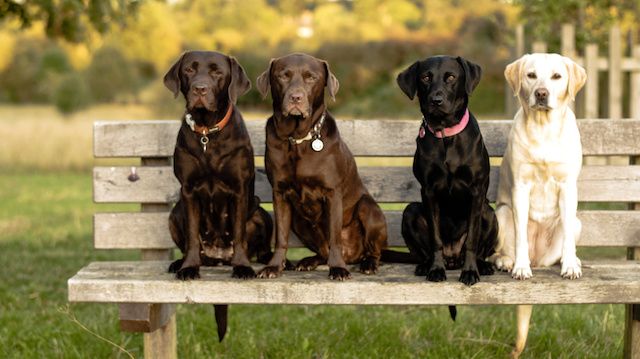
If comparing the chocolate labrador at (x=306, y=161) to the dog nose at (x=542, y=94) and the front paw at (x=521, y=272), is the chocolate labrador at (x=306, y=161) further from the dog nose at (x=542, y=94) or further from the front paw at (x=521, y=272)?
the dog nose at (x=542, y=94)

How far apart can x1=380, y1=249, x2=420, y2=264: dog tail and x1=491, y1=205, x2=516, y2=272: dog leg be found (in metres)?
0.38

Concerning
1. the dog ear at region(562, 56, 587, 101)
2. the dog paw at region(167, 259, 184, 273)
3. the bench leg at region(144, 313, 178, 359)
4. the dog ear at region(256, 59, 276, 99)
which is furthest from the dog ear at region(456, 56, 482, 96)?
the bench leg at region(144, 313, 178, 359)

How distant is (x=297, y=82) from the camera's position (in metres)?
3.54

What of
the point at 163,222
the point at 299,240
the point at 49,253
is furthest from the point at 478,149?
the point at 49,253

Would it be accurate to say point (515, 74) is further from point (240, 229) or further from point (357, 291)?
point (240, 229)

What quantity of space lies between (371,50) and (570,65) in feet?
80.6

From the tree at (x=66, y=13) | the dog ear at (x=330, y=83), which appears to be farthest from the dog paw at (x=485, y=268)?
the tree at (x=66, y=13)

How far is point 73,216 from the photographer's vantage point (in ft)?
31.7

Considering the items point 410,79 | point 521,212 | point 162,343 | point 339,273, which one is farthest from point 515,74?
point 162,343

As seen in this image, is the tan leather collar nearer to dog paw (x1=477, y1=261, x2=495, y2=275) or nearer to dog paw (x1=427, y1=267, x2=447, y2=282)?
dog paw (x1=427, y1=267, x2=447, y2=282)

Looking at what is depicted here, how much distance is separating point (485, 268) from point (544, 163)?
1.76ft

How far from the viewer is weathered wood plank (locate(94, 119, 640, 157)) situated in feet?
14.0

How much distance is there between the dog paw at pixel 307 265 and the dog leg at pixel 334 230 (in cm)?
16

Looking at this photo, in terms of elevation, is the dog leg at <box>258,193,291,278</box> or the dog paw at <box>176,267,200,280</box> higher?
the dog leg at <box>258,193,291,278</box>
